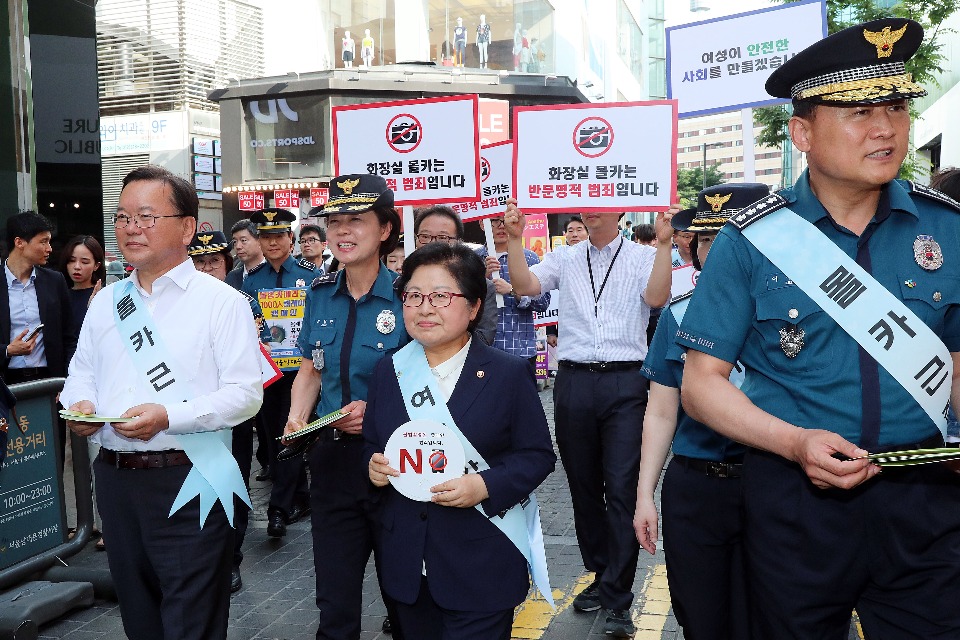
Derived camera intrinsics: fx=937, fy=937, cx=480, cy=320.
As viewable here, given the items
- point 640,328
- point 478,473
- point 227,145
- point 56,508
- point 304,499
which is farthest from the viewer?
point 227,145

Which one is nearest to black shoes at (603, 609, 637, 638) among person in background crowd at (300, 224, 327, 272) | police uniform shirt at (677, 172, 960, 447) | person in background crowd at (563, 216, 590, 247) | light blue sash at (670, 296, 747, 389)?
light blue sash at (670, 296, 747, 389)

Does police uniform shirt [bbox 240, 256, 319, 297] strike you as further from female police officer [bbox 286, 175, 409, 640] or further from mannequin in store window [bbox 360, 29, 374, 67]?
mannequin in store window [bbox 360, 29, 374, 67]

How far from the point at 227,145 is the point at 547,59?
37.2 feet

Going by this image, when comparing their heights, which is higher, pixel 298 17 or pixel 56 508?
pixel 298 17

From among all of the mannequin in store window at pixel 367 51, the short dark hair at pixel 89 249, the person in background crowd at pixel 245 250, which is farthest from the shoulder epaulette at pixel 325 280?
the mannequin in store window at pixel 367 51

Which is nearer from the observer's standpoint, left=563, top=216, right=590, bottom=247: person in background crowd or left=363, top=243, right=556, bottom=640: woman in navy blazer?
left=363, top=243, right=556, bottom=640: woman in navy blazer

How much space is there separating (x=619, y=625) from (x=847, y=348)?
2.82 meters

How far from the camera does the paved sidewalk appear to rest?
16.1 feet

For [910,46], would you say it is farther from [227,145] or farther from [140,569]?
[227,145]

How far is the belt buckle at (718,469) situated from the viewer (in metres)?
3.38

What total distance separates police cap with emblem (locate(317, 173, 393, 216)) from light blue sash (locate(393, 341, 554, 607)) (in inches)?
40.4

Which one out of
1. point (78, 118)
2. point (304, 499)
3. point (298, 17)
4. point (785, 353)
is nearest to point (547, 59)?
point (298, 17)

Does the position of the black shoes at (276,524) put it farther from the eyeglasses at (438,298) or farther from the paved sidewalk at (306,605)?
the eyeglasses at (438,298)

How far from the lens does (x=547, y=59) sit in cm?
3139
